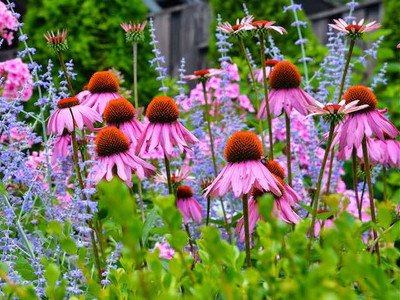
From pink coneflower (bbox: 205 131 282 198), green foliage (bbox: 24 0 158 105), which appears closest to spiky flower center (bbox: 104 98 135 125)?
pink coneflower (bbox: 205 131 282 198)

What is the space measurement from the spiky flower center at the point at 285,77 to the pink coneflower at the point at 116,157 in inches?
17.8

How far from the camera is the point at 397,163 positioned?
1.94 meters

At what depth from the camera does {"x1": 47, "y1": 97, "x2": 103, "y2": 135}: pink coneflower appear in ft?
5.51

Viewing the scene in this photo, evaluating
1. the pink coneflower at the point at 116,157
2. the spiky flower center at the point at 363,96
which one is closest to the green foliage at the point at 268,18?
the spiky flower center at the point at 363,96

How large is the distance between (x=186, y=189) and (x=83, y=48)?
173 inches

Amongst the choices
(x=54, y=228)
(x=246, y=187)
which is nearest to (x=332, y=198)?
(x=54, y=228)

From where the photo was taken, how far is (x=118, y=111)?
178 centimetres

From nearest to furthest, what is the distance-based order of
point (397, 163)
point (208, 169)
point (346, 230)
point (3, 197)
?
point (346, 230) → point (3, 197) → point (397, 163) → point (208, 169)

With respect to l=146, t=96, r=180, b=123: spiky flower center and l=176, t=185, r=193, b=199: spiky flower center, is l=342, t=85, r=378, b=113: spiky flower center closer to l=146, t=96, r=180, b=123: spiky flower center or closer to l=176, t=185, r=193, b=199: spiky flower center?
l=146, t=96, r=180, b=123: spiky flower center

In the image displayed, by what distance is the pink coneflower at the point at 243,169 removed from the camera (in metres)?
1.38

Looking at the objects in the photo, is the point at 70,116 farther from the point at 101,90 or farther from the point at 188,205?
the point at 188,205

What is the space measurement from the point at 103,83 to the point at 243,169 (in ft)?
2.37

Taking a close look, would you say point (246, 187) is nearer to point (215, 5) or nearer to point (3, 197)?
point (3, 197)

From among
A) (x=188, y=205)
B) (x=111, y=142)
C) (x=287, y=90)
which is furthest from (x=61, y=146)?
(x=287, y=90)
